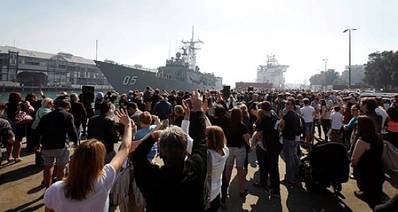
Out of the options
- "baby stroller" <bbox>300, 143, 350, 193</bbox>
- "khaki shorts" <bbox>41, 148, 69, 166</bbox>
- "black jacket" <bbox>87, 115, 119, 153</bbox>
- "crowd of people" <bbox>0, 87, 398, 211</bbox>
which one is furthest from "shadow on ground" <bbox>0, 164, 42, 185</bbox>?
"baby stroller" <bbox>300, 143, 350, 193</bbox>

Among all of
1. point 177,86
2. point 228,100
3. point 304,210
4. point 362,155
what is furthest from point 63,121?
point 177,86

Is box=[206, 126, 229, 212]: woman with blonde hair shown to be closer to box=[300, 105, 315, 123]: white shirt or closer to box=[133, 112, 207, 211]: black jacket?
box=[133, 112, 207, 211]: black jacket

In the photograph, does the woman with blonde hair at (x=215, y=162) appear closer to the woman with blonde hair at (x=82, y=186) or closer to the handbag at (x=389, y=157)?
the woman with blonde hair at (x=82, y=186)

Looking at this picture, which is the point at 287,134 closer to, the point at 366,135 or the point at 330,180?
the point at 330,180

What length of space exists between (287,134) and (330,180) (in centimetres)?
132

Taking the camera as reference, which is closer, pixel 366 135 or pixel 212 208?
pixel 212 208

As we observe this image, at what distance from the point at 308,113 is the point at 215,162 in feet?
25.1

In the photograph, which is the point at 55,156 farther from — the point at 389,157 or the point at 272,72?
the point at 272,72

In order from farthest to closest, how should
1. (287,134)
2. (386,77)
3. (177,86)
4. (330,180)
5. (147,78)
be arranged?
1. (386,77)
2. (177,86)
3. (147,78)
4. (287,134)
5. (330,180)

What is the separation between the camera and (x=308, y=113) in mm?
10773

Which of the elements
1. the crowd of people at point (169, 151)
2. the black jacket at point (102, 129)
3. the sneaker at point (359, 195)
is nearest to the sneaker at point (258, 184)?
the crowd of people at point (169, 151)

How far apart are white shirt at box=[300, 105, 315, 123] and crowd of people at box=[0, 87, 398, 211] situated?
32 mm

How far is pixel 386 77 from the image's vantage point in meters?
69.8

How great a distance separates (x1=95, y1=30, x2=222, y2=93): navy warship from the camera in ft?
122
